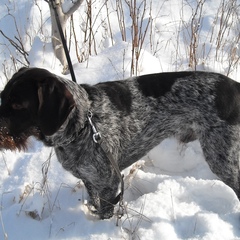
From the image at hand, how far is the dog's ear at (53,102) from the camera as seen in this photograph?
2.25 metres

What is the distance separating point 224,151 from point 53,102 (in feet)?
4.38

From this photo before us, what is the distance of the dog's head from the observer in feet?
7.43

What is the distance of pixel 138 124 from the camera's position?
293cm

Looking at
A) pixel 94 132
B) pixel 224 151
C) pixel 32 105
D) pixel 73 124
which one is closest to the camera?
pixel 32 105

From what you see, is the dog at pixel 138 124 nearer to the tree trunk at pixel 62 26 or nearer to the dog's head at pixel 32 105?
the dog's head at pixel 32 105

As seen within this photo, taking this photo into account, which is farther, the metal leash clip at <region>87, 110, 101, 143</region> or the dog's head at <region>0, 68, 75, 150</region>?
the metal leash clip at <region>87, 110, 101, 143</region>

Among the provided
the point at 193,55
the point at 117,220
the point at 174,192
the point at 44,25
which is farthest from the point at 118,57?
the point at 117,220

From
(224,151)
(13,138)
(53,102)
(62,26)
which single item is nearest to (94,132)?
(53,102)

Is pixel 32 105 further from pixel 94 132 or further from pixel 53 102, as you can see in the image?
pixel 94 132

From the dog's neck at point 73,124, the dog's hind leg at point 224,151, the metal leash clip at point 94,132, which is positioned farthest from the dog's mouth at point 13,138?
the dog's hind leg at point 224,151

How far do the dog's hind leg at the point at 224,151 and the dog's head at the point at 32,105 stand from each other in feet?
3.68

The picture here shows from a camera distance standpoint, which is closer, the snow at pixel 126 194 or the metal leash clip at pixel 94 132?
the metal leash clip at pixel 94 132

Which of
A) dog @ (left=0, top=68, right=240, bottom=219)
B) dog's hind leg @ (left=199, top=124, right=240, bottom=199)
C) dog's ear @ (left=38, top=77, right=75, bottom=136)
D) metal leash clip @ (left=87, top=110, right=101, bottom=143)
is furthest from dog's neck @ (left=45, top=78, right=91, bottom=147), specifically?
dog's hind leg @ (left=199, top=124, right=240, bottom=199)

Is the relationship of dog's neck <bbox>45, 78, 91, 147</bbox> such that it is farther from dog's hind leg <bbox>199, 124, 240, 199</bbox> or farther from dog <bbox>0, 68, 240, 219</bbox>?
dog's hind leg <bbox>199, 124, 240, 199</bbox>
